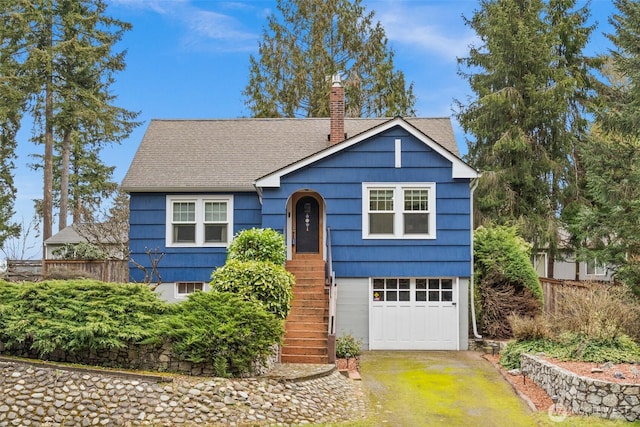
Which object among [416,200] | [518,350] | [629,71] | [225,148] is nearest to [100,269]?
[225,148]

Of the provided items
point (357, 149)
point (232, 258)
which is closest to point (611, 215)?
point (357, 149)

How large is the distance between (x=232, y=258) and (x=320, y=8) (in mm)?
21042

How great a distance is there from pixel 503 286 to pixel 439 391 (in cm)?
565

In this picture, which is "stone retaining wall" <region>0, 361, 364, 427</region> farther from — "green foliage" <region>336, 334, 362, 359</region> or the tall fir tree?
the tall fir tree

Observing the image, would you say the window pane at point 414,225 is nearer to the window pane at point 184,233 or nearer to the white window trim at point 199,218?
the white window trim at point 199,218

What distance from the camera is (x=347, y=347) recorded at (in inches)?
581

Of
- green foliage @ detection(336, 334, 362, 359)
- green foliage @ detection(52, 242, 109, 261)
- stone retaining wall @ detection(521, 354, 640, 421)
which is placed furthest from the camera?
green foliage @ detection(52, 242, 109, 261)

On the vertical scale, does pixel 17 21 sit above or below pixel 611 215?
above

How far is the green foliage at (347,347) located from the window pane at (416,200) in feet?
12.6

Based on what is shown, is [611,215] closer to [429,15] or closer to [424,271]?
[424,271]

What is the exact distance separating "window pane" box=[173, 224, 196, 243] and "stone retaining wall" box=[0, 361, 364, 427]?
298 inches

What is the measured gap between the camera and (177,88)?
1969cm

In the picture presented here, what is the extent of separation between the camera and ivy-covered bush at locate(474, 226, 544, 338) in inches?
649

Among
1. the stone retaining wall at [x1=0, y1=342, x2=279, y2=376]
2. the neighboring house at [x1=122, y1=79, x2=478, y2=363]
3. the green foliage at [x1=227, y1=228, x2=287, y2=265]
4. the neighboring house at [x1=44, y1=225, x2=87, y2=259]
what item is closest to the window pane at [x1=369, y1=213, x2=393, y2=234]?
the neighboring house at [x1=122, y1=79, x2=478, y2=363]
